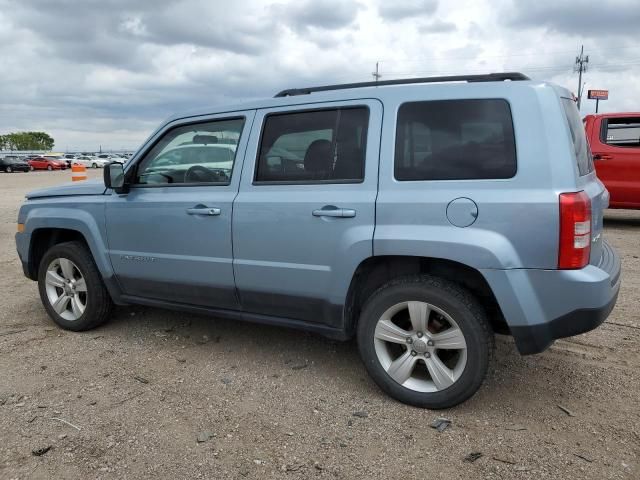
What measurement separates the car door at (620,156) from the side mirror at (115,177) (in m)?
7.67

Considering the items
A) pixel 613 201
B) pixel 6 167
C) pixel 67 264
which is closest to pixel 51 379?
pixel 67 264

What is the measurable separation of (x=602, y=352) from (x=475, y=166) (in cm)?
195

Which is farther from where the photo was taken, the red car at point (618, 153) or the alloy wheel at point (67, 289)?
the red car at point (618, 153)

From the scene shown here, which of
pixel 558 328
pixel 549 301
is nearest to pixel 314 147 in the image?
pixel 549 301

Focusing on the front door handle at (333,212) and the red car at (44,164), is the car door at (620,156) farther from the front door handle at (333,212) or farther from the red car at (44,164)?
the red car at (44,164)

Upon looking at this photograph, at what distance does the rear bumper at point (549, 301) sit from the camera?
2.71 metres

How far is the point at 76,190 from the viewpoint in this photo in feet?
14.5

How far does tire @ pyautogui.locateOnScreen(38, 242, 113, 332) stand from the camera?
436cm

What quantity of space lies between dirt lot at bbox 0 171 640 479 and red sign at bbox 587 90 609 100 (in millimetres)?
36991

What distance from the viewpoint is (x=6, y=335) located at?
4.44 m

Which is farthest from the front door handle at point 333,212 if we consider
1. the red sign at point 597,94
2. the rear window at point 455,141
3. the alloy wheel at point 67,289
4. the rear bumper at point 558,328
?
the red sign at point 597,94

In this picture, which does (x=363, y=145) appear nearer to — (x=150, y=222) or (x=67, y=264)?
(x=150, y=222)

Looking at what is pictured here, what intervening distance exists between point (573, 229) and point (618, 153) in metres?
7.22

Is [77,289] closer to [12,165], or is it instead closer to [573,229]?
[573,229]
